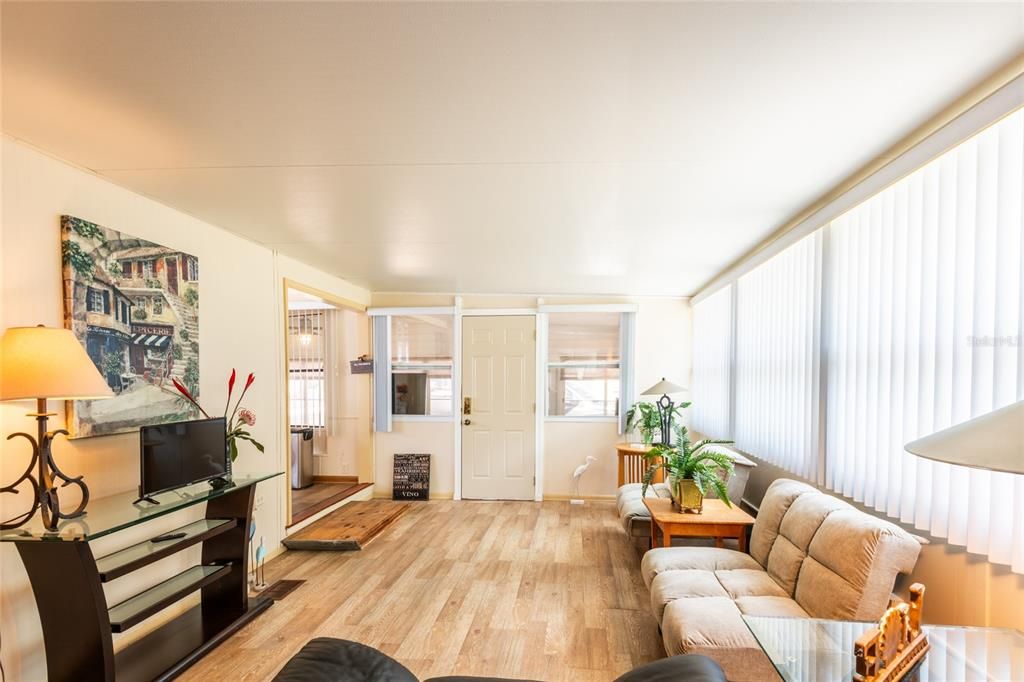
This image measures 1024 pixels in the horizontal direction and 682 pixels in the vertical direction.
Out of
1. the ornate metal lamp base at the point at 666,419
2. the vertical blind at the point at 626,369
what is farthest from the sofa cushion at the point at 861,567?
the vertical blind at the point at 626,369

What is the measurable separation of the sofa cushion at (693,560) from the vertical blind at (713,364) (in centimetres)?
194

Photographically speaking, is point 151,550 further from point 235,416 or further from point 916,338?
point 916,338

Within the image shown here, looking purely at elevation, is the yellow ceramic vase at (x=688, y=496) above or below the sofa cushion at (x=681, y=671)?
below

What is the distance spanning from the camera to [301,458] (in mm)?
6516

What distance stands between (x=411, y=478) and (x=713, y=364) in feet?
12.0

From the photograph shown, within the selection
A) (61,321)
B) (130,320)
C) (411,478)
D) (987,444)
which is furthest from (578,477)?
(987,444)

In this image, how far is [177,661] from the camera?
2.54 metres

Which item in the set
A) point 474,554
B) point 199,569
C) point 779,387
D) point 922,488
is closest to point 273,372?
point 199,569

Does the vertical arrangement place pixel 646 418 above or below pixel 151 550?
above

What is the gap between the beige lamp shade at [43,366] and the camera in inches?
73.8

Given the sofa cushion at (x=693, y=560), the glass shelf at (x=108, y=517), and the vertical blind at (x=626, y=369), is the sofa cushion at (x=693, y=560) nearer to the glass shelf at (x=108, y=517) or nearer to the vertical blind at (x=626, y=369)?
the glass shelf at (x=108, y=517)

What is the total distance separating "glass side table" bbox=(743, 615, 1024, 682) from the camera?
1.41m

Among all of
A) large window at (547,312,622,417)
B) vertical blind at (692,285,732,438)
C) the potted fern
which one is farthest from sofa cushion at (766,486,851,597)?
large window at (547,312,622,417)

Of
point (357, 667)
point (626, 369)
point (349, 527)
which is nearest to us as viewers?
point (357, 667)
